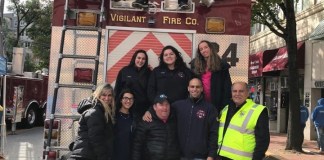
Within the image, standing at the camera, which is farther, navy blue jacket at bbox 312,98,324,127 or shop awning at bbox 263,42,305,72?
shop awning at bbox 263,42,305,72

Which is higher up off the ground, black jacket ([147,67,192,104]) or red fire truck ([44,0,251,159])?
red fire truck ([44,0,251,159])

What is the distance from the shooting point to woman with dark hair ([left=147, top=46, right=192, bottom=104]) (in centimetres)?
500

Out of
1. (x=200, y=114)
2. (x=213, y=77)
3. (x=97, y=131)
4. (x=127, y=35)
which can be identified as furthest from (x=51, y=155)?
(x=213, y=77)

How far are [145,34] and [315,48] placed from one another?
13.3 m

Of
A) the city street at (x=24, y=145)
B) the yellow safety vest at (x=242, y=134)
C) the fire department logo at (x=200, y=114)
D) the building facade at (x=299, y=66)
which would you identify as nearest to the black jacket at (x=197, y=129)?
the fire department logo at (x=200, y=114)

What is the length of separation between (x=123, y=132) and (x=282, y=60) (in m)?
14.7

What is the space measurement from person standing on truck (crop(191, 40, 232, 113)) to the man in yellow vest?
434 mm

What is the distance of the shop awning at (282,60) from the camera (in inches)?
709

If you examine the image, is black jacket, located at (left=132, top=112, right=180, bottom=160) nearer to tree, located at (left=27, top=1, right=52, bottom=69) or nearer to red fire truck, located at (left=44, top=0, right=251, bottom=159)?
red fire truck, located at (left=44, top=0, right=251, bottom=159)

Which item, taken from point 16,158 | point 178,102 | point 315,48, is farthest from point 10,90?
point 178,102

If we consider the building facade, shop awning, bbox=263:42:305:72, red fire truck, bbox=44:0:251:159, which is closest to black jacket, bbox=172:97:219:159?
red fire truck, bbox=44:0:251:159

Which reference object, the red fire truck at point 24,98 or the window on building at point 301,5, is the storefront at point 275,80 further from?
the red fire truck at point 24,98

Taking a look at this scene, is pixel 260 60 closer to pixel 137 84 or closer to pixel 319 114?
pixel 319 114

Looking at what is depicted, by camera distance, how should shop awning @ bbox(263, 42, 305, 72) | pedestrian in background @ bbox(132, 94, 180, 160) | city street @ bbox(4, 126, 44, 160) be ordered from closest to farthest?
pedestrian in background @ bbox(132, 94, 180, 160) → city street @ bbox(4, 126, 44, 160) → shop awning @ bbox(263, 42, 305, 72)
